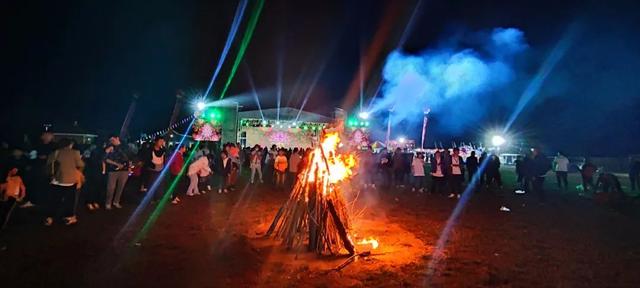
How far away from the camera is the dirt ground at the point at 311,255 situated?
500cm

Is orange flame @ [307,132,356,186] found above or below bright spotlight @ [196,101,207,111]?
below

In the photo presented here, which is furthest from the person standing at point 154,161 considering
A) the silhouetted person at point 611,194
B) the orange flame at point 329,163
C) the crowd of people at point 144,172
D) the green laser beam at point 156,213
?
the silhouetted person at point 611,194

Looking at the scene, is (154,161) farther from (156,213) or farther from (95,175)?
(156,213)

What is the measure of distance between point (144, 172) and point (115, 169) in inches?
46.0

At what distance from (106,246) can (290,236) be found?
2.99 meters

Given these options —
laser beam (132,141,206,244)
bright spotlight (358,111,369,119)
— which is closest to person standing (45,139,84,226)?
laser beam (132,141,206,244)

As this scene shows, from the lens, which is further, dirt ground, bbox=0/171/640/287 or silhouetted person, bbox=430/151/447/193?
silhouetted person, bbox=430/151/447/193

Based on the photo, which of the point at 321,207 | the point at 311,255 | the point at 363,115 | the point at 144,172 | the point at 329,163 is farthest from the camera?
the point at 363,115

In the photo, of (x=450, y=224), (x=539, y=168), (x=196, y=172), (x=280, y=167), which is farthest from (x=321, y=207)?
(x=539, y=168)

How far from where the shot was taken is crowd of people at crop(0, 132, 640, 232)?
728cm

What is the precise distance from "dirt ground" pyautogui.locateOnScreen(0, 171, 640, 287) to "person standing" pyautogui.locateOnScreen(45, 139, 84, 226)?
16.5 inches

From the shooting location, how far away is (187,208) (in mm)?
9852

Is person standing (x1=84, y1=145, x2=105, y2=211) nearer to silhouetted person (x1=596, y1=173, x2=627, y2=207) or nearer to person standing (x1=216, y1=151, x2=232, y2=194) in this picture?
person standing (x1=216, y1=151, x2=232, y2=194)

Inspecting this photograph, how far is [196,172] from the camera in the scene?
12086mm
